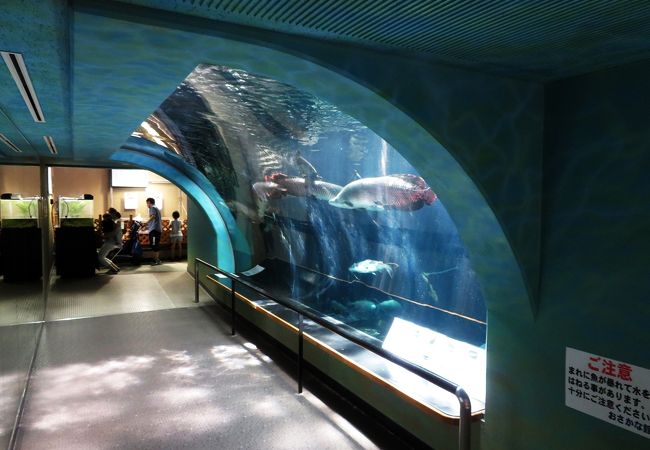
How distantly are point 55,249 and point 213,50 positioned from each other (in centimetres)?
1171

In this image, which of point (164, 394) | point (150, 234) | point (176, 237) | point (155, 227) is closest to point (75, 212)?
point (155, 227)

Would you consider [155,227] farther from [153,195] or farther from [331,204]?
[331,204]

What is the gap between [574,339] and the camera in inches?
102

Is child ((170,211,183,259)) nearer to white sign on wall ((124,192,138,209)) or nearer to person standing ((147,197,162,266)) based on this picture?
person standing ((147,197,162,266))

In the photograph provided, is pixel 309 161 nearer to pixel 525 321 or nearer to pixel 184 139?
pixel 184 139

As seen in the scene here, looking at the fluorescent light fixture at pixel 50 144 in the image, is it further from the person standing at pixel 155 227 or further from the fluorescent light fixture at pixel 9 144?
the person standing at pixel 155 227

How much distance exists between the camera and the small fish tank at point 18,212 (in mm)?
3438

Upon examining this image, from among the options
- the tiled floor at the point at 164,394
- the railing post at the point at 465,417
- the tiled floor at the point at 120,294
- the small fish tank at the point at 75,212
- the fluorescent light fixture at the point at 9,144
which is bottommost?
the tiled floor at the point at 164,394

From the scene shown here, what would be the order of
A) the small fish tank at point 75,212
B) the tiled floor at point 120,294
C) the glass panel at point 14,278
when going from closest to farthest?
1. the glass panel at point 14,278
2. the tiled floor at point 120,294
3. the small fish tank at point 75,212

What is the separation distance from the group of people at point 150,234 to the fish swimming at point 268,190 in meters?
6.91

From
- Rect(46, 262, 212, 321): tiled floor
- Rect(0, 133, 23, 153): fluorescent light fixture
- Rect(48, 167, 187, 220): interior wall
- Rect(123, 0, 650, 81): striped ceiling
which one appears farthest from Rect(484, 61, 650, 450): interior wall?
Rect(48, 167, 187, 220): interior wall

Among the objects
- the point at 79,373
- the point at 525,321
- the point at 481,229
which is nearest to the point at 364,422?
the point at 525,321

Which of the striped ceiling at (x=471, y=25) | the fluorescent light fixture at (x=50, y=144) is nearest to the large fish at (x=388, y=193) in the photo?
the striped ceiling at (x=471, y=25)

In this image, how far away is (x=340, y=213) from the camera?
5.47m
